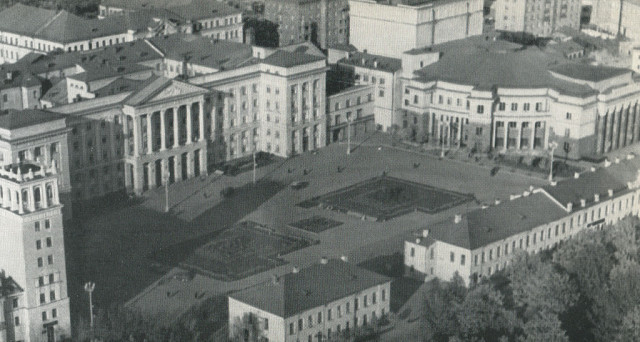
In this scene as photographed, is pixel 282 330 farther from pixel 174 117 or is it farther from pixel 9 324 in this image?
pixel 174 117

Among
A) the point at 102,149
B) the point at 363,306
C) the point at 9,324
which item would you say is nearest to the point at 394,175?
the point at 102,149

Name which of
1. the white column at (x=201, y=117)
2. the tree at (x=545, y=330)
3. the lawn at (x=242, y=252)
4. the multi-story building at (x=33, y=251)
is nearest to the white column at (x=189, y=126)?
the white column at (x=201, y=117)

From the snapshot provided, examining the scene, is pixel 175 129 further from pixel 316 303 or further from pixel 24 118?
pixel 316 303

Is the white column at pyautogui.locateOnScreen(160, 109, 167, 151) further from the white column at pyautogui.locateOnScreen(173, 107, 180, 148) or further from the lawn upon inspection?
the lawn

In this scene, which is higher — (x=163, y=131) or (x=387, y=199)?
(x=163, y=131)

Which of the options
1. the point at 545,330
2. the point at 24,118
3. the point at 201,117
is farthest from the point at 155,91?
the point at 545,330

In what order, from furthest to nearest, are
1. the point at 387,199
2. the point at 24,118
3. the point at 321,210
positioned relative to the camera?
1. the point at 387,199
2. the point at 321,210
3. the point at 24,118
